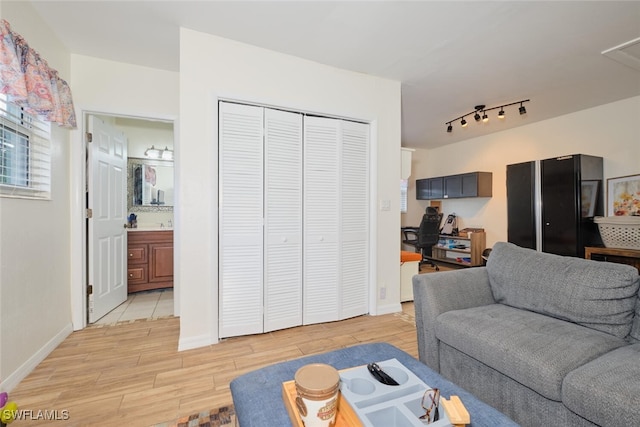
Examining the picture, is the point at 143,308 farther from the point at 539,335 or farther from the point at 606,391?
the point at 606,391

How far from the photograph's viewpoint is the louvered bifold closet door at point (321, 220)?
8.77ft

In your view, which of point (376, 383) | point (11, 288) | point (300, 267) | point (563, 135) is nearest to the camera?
point (376, 383)

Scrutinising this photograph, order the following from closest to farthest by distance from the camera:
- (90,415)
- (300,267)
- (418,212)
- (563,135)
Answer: (90,415), (300,267), (563,135), (418,212)

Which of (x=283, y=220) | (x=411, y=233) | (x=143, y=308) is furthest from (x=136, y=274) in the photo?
(x=411, y=233)

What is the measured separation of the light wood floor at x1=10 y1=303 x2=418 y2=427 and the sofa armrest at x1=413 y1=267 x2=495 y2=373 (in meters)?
0.43

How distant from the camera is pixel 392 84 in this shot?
10.1 ft

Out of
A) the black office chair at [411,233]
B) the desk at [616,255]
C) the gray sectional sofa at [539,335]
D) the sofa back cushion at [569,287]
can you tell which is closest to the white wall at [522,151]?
the black office chair at [411,233]

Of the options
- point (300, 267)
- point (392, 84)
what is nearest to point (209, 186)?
point (300, 267)

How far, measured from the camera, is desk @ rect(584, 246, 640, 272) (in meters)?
3.05

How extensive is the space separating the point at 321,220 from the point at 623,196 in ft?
13.1

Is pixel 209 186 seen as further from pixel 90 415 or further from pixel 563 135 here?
pixel 563 135

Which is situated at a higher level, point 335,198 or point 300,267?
point 335,198

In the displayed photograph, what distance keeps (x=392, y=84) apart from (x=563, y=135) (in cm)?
309

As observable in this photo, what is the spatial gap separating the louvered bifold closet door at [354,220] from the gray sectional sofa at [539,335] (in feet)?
3.39
